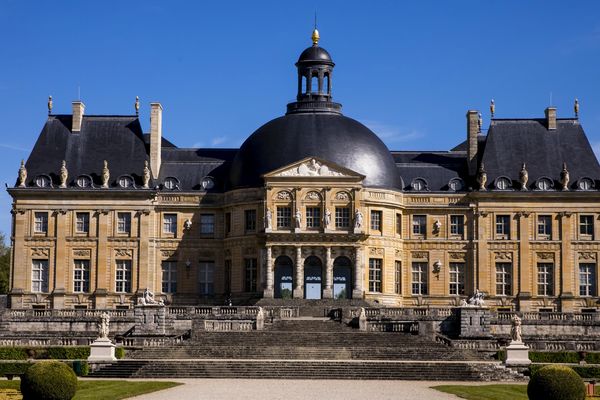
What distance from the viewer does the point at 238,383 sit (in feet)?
144

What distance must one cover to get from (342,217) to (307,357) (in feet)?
66.6

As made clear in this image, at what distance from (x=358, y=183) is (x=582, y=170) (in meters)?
13.9

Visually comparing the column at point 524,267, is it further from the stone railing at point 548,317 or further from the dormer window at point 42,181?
the dormer window at point 42,181

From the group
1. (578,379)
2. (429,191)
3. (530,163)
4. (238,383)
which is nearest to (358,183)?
(429,191)

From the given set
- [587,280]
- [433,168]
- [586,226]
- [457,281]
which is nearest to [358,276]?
[457,281]

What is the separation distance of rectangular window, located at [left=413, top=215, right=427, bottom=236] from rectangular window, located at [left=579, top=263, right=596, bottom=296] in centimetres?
935

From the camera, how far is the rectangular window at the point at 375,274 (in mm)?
71438

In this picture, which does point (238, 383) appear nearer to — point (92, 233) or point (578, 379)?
point (578, 379)

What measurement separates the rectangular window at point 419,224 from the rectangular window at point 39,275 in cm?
2171

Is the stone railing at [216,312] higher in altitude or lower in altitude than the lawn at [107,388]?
higher

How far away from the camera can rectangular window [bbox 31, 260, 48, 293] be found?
72.7m

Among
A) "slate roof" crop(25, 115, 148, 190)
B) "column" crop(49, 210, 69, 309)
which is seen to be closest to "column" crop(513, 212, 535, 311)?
"slate roof" crop(25, 115, 148, 190)

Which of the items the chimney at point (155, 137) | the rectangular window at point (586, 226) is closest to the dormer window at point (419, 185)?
the rectangular window at point (586, 226)

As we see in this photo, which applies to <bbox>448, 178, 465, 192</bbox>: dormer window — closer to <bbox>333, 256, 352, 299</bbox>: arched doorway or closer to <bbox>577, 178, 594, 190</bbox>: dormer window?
<bbox>577, 178, 594, 190</bbox>: dormer window
